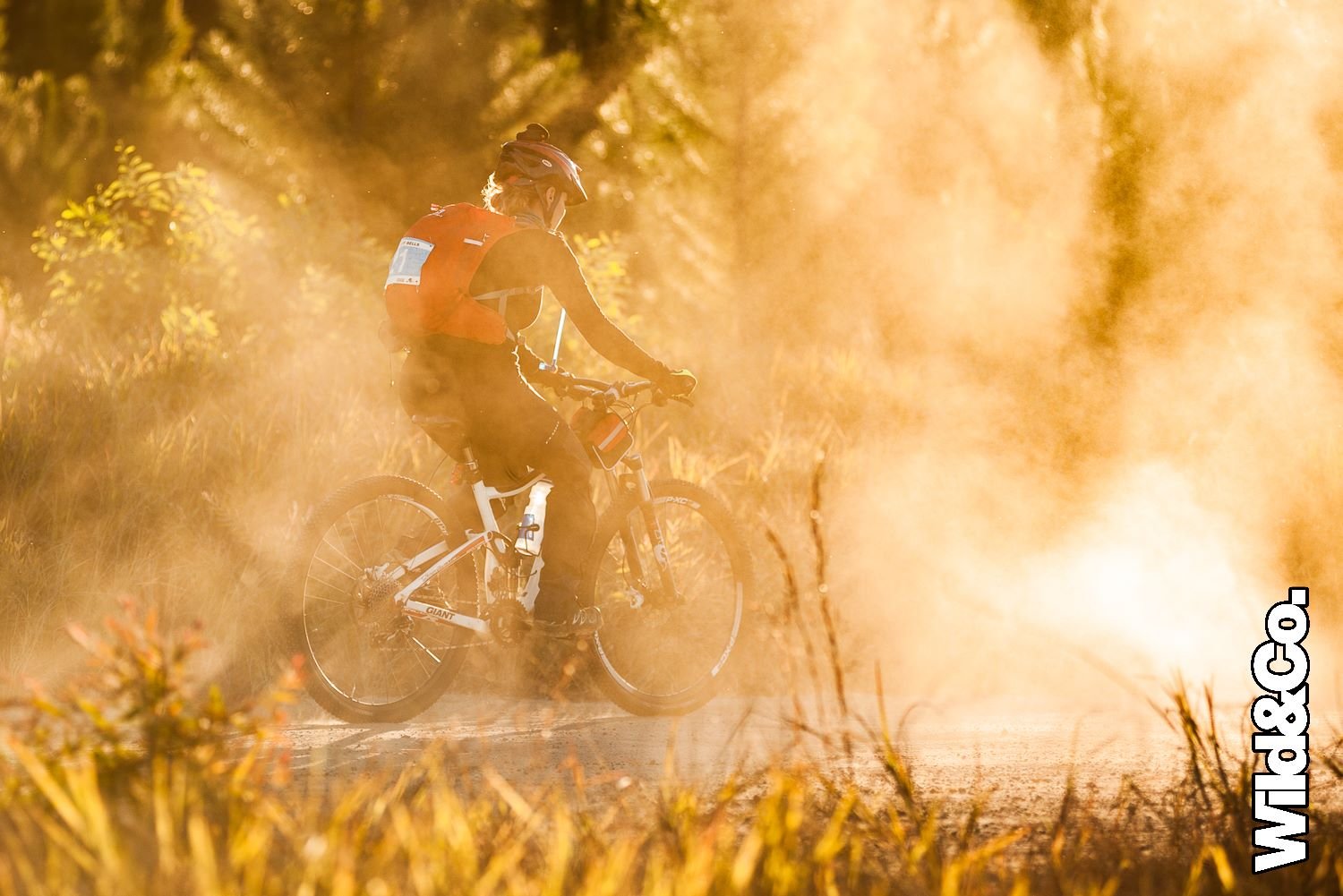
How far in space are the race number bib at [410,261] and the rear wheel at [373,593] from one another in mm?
693

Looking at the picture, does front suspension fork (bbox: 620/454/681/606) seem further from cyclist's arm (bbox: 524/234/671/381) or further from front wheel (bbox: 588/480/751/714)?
cyclist's arm (bbox: 524/234/671/381)

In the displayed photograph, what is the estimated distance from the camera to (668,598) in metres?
5.75

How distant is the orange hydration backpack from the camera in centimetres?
494

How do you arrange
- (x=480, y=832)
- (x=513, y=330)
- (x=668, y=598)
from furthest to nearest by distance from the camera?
(x=668, y=598) < (x=513, y=330) < (x=480, y=832)

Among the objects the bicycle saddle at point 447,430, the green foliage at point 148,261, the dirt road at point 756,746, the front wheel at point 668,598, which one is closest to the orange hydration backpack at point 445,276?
the bicycle saddle at point 447,430

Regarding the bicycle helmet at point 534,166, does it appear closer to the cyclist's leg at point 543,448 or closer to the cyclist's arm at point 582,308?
the cyclist's arm at point 582,308

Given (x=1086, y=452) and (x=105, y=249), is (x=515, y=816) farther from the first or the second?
(x=105, y=249)

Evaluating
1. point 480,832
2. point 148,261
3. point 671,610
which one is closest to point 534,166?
point 671,610

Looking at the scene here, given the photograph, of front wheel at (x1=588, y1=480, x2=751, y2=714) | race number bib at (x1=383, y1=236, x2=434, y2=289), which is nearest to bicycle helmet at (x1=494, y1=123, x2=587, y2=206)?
race number bib at (x1=383, y1=236, x2=434, y2=289)

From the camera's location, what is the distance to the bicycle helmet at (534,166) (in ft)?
16.9

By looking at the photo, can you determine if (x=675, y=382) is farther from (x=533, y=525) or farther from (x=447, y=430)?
(x=447, y=430)

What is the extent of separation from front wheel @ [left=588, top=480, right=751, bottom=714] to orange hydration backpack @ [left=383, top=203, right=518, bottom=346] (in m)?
1.01

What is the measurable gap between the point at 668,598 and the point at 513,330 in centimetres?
120

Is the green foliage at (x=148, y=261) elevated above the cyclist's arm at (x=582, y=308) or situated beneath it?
elevated above
